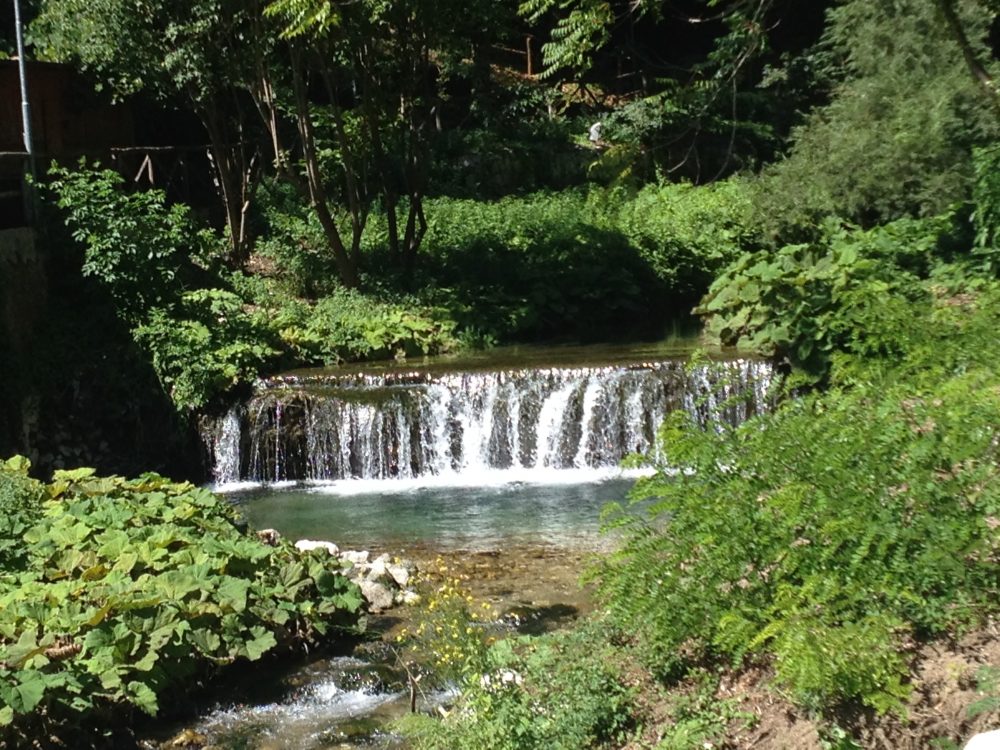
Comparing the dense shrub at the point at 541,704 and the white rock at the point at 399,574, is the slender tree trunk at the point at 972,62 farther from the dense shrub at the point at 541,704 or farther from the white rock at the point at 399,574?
the white rock at the point at 399,574

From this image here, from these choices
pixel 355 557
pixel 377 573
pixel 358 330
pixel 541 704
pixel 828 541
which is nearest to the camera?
pixel 828 541

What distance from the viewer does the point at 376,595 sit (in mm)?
9141

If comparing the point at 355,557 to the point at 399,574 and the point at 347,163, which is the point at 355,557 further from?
the point at 347,163

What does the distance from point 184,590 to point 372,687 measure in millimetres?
1277

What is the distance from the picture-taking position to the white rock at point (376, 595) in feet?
29.8

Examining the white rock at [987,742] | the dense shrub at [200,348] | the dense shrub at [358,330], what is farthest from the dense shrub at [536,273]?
the white rock at [987,742]

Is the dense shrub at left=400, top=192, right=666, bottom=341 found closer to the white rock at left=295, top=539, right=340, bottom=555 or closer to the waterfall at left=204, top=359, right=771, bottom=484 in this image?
the waterfall at left=204, top=359, right=771, bottom=484

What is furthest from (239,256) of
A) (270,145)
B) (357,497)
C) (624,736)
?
(624,736)

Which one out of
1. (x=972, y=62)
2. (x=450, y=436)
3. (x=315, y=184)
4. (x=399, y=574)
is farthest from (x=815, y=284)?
(x=315, y=184)

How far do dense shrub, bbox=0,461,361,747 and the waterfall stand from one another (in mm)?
5078

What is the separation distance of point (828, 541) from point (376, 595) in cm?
451

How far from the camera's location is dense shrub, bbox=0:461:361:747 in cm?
671

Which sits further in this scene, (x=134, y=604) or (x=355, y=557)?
(x=355, y=557)

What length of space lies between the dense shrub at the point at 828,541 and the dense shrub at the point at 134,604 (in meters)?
2.61
